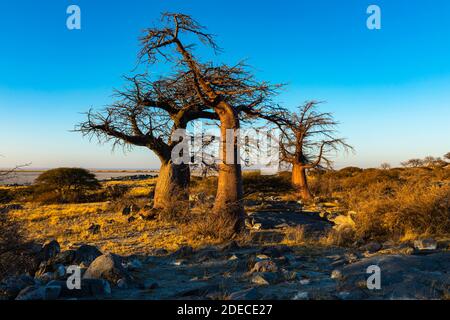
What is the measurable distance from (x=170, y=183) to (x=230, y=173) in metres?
3.39

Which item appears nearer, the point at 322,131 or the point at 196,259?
the point at 196,259

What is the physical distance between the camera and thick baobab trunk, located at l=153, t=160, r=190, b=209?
10927 mm

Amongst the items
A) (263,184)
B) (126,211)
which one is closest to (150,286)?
(126,211)

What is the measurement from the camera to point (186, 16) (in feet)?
24.5

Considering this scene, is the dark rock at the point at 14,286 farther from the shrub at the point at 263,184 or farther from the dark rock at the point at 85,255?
the shrub at the point at 263,184

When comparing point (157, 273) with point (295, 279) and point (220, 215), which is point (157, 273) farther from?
point (220, 215)

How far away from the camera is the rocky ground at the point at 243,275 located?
3.68 m

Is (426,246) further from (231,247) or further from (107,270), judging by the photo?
(107,270)

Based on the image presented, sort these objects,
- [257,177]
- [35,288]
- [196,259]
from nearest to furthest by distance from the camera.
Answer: [35,288]
[196,259]
[257,177]

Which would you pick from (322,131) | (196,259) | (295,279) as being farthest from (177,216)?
(322,131)

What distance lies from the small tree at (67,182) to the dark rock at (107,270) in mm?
16796

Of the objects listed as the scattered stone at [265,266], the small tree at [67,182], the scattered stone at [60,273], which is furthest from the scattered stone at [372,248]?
the small tree at [67,182]
